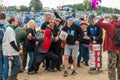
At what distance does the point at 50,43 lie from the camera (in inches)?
402

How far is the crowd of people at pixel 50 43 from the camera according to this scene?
805 cm

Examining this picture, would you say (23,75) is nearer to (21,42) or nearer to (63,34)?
(21,42)

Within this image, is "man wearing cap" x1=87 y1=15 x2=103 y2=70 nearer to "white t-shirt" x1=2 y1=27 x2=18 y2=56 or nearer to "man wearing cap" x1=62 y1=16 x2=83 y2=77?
"man wearing cap" x1=62 y1=16 x2=83 y2=77

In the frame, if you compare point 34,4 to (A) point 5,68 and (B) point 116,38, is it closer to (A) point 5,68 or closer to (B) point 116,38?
(A) point 5,68

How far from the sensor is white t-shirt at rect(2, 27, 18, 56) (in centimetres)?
802

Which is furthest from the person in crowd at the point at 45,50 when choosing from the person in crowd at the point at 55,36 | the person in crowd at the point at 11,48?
the person in crowd at the point at 11,48

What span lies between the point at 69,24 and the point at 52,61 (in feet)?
4.72

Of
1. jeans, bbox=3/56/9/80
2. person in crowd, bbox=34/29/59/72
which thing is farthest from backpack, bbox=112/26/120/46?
jeans, bbox=3/56/9/80

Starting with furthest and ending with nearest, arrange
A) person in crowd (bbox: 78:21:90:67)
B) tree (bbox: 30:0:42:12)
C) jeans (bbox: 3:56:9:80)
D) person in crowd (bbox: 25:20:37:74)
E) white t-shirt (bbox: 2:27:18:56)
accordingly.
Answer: tree (bbox: 30:0:42:12) < person in crowd (bbox: 78:21:90:67) < person in crowd (bbox: 25:20:37:74) < jeans (bbox: 3:56:9:80) < white t-shirt (bbox: 2:27:18:56)

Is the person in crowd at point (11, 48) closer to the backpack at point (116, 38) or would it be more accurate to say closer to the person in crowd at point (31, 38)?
the person in crowd at point (31, 38)

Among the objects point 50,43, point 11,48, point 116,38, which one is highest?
point 116,38

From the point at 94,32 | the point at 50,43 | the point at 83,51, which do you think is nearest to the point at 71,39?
the point at 50,43

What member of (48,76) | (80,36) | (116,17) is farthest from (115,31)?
(48,76)

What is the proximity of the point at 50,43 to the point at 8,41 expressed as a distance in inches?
92.8
